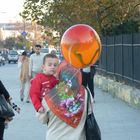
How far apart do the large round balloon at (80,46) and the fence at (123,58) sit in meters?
10.5

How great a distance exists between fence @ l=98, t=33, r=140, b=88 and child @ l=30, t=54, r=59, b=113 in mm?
10015

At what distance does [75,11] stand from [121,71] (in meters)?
11.1

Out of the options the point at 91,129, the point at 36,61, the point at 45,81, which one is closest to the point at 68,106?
the point at 91,129

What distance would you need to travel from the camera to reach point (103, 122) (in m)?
12.7

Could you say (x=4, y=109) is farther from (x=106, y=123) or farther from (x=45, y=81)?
(x=106, y=123)

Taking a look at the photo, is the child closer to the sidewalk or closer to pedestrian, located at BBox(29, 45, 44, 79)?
the sidewalk

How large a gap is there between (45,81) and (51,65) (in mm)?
183

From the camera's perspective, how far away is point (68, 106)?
5379 millimetres

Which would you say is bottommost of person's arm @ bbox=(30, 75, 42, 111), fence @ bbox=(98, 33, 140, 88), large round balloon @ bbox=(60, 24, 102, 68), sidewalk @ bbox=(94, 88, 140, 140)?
Result: sidewalk @ bbox=(94, 88, 140, 140)

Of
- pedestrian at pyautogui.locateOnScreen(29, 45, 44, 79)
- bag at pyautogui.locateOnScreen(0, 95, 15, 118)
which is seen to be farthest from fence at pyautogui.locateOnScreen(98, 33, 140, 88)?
bag at pyautogui.locateOnScreen(0, 95, 15, 118)

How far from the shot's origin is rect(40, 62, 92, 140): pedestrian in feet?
17.6

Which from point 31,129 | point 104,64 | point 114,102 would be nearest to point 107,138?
point 31,129

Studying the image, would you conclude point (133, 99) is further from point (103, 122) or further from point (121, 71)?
point (121, 71)

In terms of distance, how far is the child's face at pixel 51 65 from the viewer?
5.63 m
